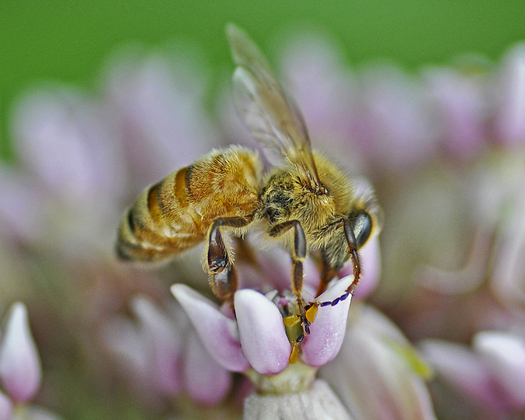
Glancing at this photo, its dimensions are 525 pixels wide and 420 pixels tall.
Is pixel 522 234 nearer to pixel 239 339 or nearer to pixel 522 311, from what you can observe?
pixel 522 311

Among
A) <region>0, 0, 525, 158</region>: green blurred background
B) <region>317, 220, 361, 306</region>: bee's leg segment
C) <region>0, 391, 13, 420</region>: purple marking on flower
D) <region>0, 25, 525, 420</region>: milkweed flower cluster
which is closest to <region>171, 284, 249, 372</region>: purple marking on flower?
<region>0, 25, 525, 420</region>: milkweed flower cluster

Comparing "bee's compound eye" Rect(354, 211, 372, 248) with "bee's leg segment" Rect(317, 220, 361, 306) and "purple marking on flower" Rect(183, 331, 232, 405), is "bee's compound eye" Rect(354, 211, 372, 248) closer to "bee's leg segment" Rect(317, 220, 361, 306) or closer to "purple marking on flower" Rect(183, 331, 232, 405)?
"bee's leg segment" Rect(317, 220, 361, 306)

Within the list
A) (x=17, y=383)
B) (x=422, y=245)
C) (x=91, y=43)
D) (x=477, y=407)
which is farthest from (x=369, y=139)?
(x=91, y=43)

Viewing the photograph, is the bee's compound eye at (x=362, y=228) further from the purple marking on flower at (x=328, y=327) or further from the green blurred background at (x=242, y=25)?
the green blurred background at (x=242, y=25)

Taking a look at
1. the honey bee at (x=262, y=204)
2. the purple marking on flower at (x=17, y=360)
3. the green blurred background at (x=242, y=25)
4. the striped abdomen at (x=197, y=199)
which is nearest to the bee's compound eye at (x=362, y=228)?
the honey bee at (x=262, y=204)

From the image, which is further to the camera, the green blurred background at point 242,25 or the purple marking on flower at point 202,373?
the green blurred background at point 242,25

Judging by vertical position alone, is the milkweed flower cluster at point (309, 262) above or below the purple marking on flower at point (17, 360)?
below
